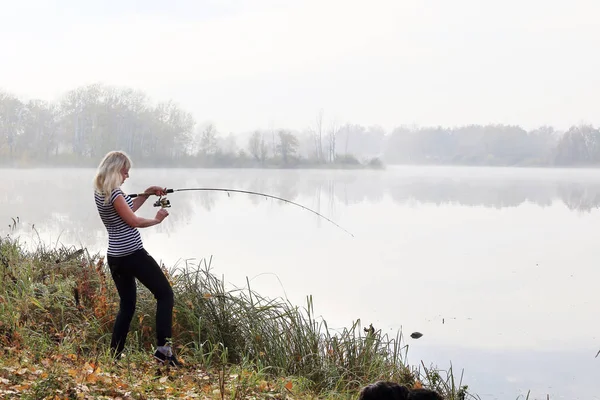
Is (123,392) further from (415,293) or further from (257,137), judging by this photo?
(257,137)

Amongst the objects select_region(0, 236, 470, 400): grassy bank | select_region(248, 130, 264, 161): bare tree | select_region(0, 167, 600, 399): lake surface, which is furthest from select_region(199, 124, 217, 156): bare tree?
select_region(0, 236, 470, 400): grassy bank

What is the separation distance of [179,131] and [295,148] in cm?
1041

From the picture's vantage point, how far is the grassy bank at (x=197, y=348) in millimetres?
4648

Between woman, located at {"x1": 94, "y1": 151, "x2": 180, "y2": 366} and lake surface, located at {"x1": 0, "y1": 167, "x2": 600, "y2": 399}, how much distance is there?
2277 millimetres

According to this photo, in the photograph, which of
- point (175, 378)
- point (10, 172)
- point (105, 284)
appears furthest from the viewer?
point (10, 172)

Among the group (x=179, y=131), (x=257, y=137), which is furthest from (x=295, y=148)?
(x=179, y=131)

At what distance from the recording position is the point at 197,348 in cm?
571

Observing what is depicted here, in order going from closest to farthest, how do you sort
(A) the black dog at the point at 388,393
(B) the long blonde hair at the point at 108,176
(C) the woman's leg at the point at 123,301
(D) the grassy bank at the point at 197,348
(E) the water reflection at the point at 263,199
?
(A) the black dog at the point at 388,393
(D) the grassy bank at the point at 197,348
(B) the long blonde hair at the point at 108,176
(C) the woman's leg at the point at 123,301
(E) the water reflection at the point at 263,199

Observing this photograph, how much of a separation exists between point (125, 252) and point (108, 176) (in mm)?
562

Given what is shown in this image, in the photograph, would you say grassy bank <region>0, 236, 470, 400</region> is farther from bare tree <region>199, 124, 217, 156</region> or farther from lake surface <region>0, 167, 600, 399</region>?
bare tree <region>199, 124, 217, 156</region>

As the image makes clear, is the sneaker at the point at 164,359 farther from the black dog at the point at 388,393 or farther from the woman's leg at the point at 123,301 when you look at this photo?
the black dog at the point at 388,393

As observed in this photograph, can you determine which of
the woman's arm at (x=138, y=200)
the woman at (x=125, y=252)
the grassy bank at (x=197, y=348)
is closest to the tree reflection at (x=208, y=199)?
the grassy bank at (x=197, y=348)

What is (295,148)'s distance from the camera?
59.2 meters

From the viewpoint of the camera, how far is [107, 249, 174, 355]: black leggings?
5027mm
